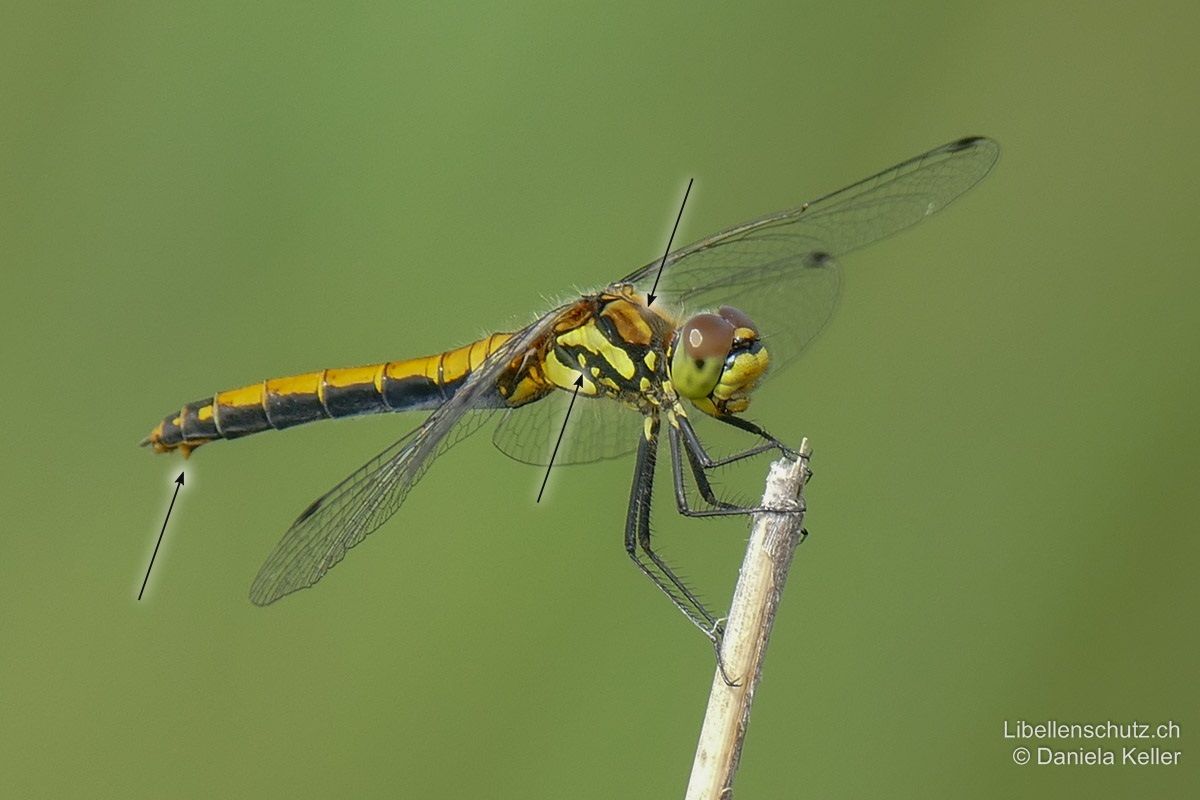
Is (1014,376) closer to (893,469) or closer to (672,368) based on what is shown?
(893,469)

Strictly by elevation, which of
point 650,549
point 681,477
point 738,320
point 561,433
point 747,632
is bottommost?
point 747,632

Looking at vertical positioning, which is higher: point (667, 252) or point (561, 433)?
point (667, 252)

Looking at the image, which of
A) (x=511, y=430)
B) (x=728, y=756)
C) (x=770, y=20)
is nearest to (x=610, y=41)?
(x=770, y=20)

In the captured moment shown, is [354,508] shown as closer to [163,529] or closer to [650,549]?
[650,549]

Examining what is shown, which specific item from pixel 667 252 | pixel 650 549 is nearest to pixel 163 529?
pixel 650 549

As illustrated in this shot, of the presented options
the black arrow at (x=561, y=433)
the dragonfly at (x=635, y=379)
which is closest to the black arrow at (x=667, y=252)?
the dragonfly at (x=635, y=379)

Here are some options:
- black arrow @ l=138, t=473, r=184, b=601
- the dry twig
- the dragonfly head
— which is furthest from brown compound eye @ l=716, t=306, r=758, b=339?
black arrow @ l=138, t=473, r=184, b=601

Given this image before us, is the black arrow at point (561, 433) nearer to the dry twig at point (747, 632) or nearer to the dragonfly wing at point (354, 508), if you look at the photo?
the dragonfly wing at point (354, 508)
